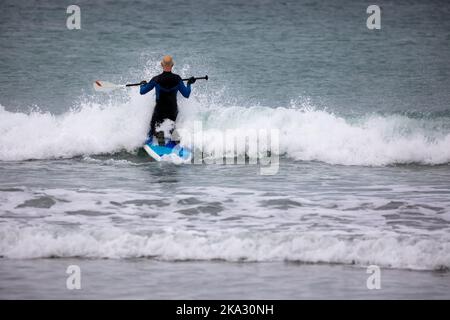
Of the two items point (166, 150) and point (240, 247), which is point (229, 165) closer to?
point (166, 150)

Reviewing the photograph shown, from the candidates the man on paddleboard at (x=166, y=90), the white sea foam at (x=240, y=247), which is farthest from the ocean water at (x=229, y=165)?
the man on paddleboard at (x=166, y=90)

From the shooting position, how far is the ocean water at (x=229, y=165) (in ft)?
26.7

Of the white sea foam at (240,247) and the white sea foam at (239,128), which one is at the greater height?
the white sea foam at (239,128)

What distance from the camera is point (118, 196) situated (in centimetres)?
1093

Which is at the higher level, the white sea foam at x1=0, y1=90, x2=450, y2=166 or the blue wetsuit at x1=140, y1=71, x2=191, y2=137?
the blue wetsuit at x1=140, y1=71, x2=191, y2=137

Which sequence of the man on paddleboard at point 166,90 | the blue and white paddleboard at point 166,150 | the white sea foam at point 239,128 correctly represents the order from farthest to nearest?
the white sea foam at point 239,128
the blue and white paddleboard at point 166,150
the man on paddleboard at point 166,90

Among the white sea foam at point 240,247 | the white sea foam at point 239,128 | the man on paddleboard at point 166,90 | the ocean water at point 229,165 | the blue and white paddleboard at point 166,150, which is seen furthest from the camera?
the white sea foam at point 239,128

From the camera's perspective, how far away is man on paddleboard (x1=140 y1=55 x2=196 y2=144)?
13.5 m

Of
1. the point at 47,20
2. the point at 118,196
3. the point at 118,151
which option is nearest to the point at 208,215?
the point at 118,196

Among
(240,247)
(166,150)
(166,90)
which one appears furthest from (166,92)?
(240,247)

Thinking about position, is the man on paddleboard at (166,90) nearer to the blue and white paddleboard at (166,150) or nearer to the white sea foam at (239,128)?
the blue and white paddleboard at (166,150)

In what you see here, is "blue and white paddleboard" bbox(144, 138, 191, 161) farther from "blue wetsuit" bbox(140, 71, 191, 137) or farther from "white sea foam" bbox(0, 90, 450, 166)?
"white sea foam" bbox(0, 90, 450, 166)

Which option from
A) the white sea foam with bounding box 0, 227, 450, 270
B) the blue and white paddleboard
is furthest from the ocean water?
the blue and white paddleboard

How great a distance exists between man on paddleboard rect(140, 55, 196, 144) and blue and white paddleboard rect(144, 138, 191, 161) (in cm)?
14
